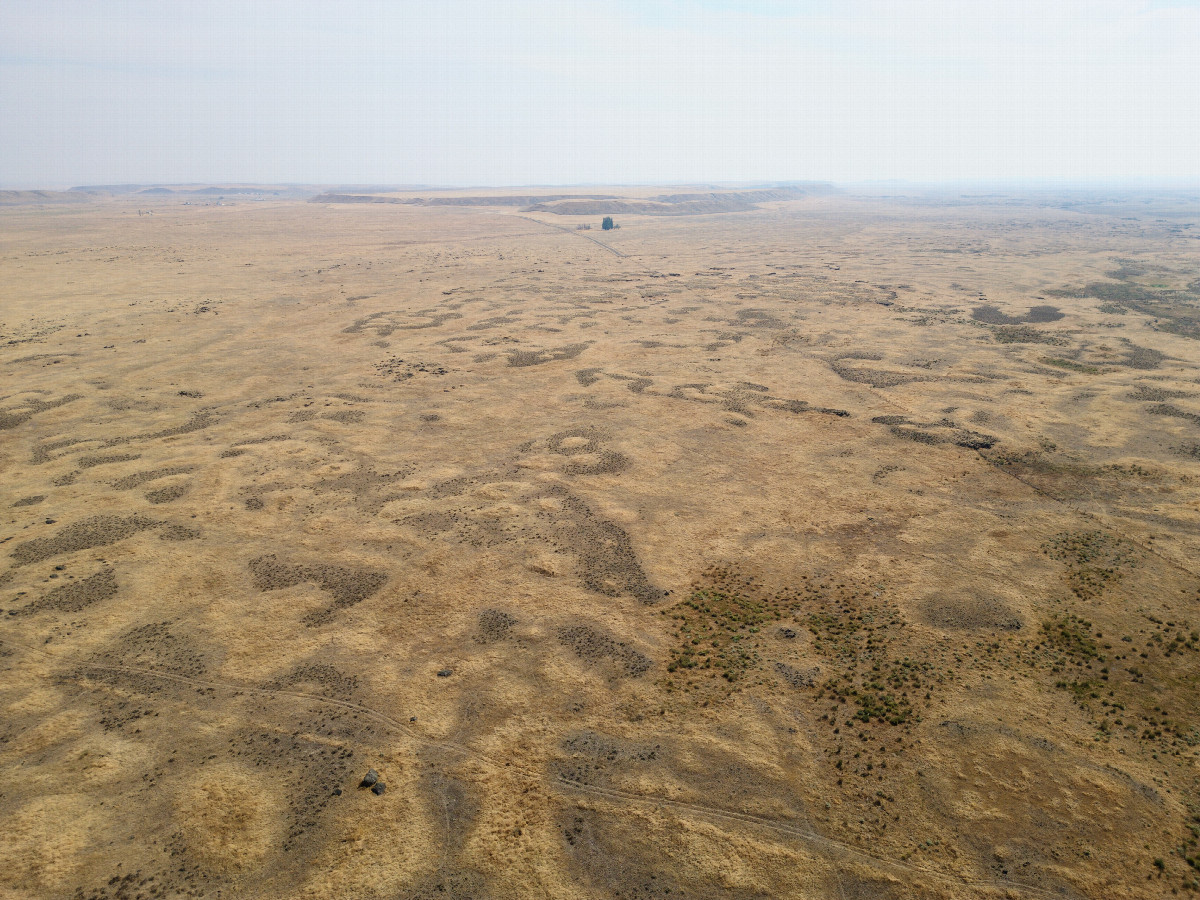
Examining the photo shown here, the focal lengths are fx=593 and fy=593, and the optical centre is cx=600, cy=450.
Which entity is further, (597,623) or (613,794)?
(597,623)

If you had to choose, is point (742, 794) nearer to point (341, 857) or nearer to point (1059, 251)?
point (341, 857)

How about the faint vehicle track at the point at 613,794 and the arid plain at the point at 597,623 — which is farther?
the arid plain at the point at 597,623

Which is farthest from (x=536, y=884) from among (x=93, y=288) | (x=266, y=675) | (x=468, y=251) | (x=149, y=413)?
(x=468, y=251)

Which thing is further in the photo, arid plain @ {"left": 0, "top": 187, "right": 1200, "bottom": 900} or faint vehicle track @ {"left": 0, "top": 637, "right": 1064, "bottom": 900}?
arid plain @ {"left": 0, "top": 187, "right": 1200, "bottom": 900}

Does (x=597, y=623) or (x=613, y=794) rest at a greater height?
(x=597, y=623)
